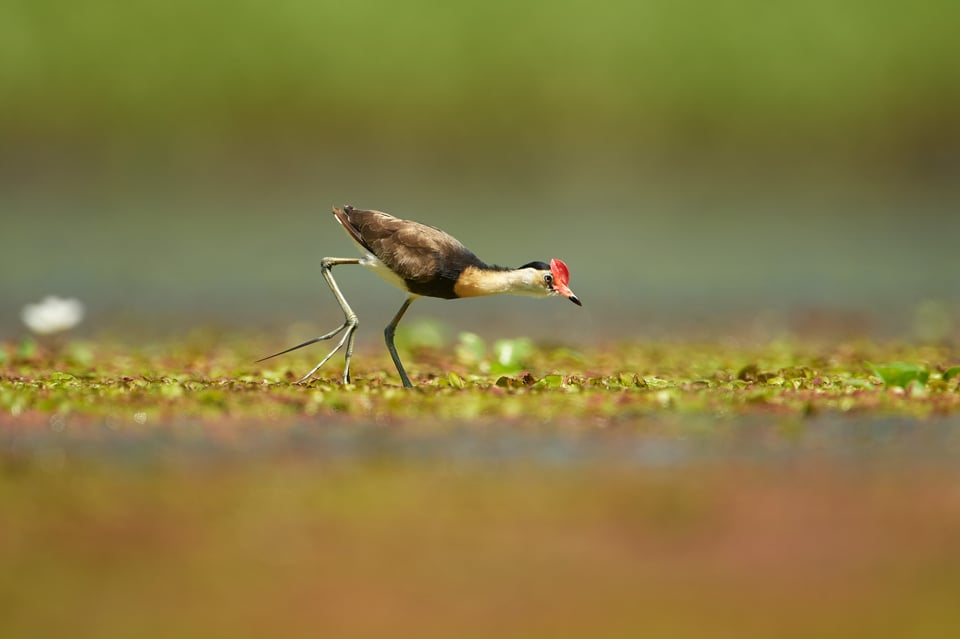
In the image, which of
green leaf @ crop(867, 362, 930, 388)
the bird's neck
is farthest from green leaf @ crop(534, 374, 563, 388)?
green leaf @ crop(867, 362, 930, 388)

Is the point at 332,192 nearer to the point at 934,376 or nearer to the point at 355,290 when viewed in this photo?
the point at 355,290

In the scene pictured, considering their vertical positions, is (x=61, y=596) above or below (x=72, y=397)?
below

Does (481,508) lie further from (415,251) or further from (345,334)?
(345,334)

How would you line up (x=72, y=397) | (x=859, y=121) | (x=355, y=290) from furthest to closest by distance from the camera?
(x=859, y=121) → (x=355, y=290) → (x=72, y=397)

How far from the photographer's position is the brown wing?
A: 10617mm

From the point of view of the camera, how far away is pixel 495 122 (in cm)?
3397

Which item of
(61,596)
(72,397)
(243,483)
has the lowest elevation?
(61,596)

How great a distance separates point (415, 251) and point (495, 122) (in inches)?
933

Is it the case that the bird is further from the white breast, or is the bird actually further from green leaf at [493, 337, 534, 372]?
green leaf at [493, 337, 534, 372]

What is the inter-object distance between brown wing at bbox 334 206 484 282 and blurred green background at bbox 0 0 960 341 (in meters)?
12.8

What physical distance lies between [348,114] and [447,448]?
26129mm

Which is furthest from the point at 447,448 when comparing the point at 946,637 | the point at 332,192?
the point at 332,192

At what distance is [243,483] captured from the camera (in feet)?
24.0

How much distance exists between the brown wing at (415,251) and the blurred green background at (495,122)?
12.8 m
